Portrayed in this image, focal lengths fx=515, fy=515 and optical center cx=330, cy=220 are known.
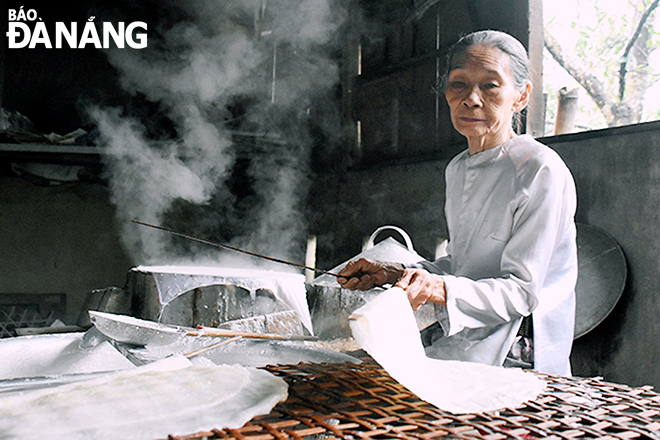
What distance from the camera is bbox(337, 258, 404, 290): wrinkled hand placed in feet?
6.16

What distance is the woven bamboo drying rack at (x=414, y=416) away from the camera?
841 millimetres

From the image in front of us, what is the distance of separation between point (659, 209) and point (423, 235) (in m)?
1.98

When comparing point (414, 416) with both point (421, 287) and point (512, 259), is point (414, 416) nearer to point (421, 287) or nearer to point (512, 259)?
point (421, 287)

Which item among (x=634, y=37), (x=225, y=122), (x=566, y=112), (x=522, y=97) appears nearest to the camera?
(x=522, y=97)

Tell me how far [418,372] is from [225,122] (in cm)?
548

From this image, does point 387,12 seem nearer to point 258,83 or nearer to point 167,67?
point 258,83

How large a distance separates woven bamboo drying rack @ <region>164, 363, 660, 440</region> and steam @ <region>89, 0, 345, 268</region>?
4971 mm

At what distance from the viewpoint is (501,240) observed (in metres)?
1.88

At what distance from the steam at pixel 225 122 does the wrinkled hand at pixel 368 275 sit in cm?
414

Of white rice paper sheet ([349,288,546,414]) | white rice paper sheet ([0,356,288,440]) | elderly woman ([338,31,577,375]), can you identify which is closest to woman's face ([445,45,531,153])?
elderly woman ([338,31,577,375])

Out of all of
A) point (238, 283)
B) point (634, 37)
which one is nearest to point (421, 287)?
point (238, 283)

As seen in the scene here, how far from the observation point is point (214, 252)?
20.5 feet

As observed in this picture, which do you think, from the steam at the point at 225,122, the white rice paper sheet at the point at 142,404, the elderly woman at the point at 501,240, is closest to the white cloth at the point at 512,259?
the elderly woman at the point at 501,240

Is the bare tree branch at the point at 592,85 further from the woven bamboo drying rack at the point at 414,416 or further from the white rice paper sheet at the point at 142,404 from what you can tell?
the white rice paper sheet at the point at 142,404
